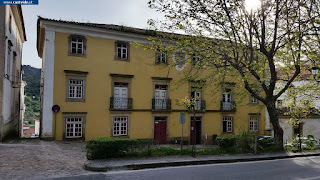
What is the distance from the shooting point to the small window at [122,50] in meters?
20.4

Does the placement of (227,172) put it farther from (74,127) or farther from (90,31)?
(90,31)

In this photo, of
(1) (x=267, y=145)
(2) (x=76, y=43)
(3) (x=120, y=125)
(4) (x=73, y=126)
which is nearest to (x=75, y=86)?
(4) (x=73, y=126)

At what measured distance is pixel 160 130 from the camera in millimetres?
21828

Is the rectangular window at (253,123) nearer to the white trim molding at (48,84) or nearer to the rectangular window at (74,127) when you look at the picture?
the rectangular window at (74,127)

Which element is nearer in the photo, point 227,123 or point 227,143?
point 227,143

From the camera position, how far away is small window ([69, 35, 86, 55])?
18797mm

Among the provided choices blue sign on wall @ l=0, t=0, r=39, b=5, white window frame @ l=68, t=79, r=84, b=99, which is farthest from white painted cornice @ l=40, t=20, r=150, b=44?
white window frame @ l=68, t=79, r=84, b=99

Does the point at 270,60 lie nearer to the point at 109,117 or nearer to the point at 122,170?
the point at 122,170

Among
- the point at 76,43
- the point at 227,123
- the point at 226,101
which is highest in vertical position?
the point at 76,43

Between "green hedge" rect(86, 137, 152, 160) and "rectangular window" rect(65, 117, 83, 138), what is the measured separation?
28.0 feet

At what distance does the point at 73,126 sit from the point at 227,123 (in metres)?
13.2

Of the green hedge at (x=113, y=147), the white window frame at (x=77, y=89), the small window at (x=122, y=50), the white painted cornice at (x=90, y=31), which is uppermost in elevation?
the white painted cornice at (x=90, y=31)

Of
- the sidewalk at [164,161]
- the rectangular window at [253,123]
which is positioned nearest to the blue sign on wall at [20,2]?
the sidewalk at [164,161]

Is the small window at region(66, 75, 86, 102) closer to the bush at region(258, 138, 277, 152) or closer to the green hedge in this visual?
the green hedge
